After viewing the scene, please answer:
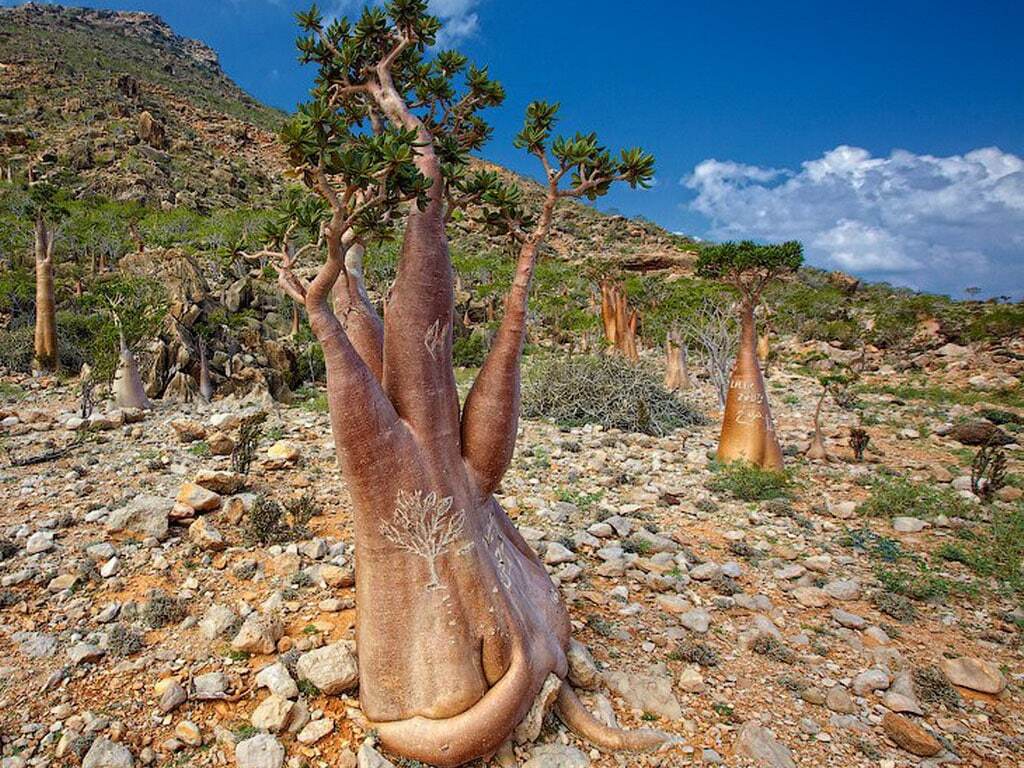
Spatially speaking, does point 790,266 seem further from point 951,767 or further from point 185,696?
point 185,696

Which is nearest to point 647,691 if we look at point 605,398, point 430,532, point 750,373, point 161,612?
point 430,532

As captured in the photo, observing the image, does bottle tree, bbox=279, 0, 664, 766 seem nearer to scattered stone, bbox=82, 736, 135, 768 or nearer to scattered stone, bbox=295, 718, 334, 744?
scattered stone, bbox=295, 718, 334, 744

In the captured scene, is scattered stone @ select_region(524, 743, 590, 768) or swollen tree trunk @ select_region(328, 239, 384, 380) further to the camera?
swollen tree trunk @ select_region(328, 239, 384, 380)

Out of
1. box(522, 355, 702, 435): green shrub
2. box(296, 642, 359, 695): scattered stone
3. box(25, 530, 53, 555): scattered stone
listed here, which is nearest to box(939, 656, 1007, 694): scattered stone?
box(296, 642, 359, 695): scattered stone

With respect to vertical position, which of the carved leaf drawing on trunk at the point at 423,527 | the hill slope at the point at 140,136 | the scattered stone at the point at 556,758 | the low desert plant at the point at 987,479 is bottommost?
the scattered stone at the point at 556,758

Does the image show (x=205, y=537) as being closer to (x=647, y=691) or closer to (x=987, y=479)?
(x=647, y=691)

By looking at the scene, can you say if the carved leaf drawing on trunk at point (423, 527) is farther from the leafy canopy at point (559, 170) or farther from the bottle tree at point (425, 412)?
the leafy canopy at point (559, 170)

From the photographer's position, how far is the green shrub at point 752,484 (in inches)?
269

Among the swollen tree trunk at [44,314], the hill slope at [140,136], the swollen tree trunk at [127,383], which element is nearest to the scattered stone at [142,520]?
the swollen tree trunk at [127,383]

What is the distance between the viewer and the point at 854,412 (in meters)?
12.0

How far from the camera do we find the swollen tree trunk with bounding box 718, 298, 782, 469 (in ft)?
25.5

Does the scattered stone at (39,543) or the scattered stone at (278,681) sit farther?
the scattered stone at (39,543)

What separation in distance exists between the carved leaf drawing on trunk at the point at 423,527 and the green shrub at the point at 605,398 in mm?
7895

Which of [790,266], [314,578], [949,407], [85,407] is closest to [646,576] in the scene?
[314,578]
